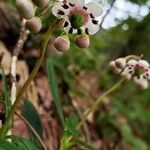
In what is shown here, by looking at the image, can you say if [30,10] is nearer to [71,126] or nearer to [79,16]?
[79,16]

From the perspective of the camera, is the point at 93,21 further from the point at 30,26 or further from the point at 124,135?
the point at 124,135

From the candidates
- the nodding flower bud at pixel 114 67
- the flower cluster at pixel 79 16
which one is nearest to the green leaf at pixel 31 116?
the nodding flower bud at pixel 114 67

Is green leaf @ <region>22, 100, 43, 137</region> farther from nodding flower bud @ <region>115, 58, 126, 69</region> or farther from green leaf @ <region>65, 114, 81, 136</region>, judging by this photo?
nodding flower bud @ <region>115, 58, 126, 69</region>

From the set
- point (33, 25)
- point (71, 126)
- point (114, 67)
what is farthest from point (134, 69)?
point (33, 25)

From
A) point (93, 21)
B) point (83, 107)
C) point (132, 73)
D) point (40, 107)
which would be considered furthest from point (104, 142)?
point (93, 21)

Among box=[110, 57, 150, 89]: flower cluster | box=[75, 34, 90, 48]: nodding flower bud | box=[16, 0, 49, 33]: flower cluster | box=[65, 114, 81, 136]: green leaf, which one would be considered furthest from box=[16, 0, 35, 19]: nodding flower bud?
box=[110, 57, 150, 89]: flower cluster

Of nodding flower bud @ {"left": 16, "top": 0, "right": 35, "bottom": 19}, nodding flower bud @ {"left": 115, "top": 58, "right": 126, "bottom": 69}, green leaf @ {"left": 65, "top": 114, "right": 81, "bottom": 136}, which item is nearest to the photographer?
nodding flower bud @ {"left": 16, "top": 0, "right": 35, "bottom": 19}

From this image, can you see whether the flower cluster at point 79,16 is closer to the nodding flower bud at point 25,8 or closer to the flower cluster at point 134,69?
the nodding flower bud at point 25,8
